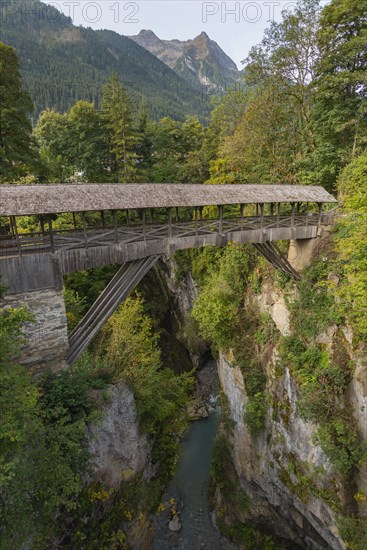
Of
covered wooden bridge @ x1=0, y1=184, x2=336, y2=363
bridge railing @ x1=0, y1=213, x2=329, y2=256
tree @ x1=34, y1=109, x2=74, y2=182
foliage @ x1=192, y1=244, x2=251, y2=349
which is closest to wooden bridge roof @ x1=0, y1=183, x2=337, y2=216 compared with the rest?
covered wooden bridge @ x1=0, y1=184, x2=336, y2=363

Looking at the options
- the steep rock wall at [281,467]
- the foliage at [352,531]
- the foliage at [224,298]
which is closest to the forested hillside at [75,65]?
the foliage at [224,298]

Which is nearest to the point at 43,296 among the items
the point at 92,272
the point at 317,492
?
the point at 92,272

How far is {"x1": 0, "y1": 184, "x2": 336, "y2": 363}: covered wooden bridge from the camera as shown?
880cm

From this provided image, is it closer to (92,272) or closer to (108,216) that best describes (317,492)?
(92,272)

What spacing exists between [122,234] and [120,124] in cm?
1489

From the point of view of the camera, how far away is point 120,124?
2231 cm

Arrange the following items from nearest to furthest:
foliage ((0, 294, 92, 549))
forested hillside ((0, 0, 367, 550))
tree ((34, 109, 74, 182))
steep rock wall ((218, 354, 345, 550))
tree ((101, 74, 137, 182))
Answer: foliage ((0, 294, 92, 549))
forested hillside ((0, 0, 367, 550))
steep rock wall ((218, 354, 345, 550))
tree ((101, 74, 137, 182))
tree ((34, 109, 74, 182))

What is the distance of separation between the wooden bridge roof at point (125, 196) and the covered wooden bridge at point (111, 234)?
1.0 inches

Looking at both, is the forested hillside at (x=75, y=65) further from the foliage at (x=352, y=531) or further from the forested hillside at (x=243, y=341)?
the foliage at (x=352, y=531)

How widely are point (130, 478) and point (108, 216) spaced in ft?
57.8

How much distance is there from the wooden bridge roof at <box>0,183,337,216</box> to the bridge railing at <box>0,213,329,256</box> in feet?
3.56

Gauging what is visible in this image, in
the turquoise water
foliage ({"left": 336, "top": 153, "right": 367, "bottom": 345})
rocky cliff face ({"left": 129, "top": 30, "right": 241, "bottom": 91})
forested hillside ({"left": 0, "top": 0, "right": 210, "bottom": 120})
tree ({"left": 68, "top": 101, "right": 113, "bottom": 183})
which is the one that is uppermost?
rocky cliff face ({"left": 129, "top": 30, "right": 241, "bottom": 91})

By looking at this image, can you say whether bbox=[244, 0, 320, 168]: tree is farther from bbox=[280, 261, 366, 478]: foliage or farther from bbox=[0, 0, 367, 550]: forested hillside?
bbox=[280, 261, 366, 478]: foliage

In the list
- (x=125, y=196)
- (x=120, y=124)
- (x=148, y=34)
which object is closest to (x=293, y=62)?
(x=120, y=124)
